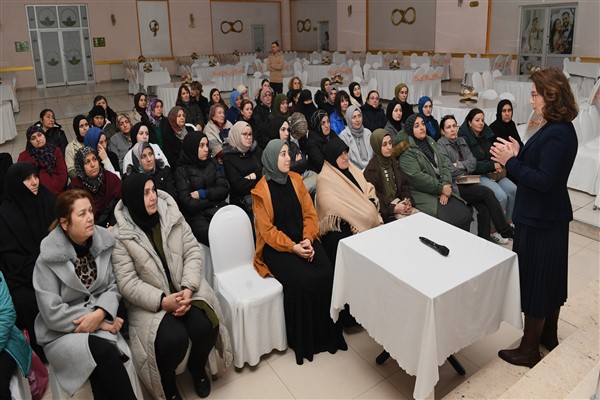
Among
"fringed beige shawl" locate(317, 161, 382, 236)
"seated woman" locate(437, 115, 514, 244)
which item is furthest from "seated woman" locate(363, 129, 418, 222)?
"seated woman" locate(437, 115, 514, 244)

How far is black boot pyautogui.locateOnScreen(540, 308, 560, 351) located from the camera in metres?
2.80

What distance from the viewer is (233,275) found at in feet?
10.4

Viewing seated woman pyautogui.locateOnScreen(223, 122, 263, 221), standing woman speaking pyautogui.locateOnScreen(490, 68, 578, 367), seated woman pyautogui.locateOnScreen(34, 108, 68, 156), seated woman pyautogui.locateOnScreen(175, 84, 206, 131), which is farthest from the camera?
seated woman pyautogui.locateOnScreen(175, 84, 206, 131)

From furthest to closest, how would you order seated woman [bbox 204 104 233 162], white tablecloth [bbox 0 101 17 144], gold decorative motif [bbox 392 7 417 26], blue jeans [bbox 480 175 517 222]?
1. gold decorative motif [bbox 392 7 417 26]
2. white tablecloth [bbox 0 101 17 144]
3. seated woman [bbox 204 104 233 162]
4. blue jeans [bbox 480 175 517 222]

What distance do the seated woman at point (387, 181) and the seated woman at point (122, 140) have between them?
8.80 ft

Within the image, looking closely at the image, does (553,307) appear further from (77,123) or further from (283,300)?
(77,123)

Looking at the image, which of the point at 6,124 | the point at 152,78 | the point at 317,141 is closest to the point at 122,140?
the point at 317,141

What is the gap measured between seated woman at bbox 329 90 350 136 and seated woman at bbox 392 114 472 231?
1681 millimetres

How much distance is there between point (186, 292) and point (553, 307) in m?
2.07

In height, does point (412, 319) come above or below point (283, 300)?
above

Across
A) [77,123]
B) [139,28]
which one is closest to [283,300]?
[77,123]

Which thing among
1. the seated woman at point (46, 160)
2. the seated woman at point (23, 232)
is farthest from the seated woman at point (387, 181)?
the seated woman at point (46, 160)

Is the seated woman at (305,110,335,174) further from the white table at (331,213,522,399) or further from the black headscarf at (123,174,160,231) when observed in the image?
the black headscarf at (123,174,160,231)

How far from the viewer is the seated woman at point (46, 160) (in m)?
4.26
